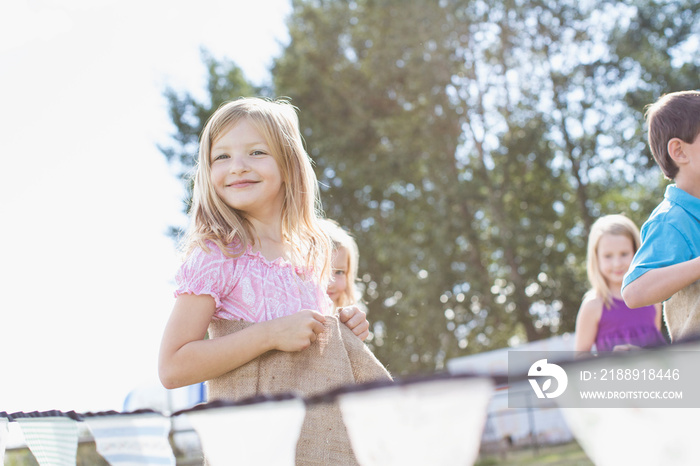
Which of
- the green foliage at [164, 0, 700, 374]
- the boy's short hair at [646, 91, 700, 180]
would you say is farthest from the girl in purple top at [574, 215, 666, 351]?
the green foliage at [164, 0, 700, 374]

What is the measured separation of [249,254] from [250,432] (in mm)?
832

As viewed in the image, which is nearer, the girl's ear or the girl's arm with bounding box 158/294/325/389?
the girl's arm with bounding box 158/294/325/389

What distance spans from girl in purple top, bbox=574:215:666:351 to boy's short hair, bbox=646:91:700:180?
1759 millimetres

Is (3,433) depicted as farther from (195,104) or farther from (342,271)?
(195,104)

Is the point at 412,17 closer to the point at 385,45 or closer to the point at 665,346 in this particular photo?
the point at 385,45

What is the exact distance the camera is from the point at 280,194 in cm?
211

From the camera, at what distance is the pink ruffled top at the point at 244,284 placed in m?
1.69

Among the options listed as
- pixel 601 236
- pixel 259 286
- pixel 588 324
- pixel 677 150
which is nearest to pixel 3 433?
pixel 259 286

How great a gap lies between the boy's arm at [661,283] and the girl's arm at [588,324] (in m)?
2.04

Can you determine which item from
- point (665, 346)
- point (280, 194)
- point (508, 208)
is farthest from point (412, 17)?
point (665, 346)

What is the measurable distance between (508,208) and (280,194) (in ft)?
53.0

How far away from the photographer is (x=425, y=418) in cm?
90

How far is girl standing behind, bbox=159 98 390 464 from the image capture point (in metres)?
1.55

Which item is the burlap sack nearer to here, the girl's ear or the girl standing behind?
the girl standing behind
